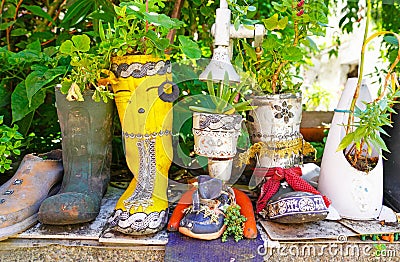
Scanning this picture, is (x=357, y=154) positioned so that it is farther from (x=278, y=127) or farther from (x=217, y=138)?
(x=217, y=138)

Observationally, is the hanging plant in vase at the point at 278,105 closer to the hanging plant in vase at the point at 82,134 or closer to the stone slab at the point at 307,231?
the stone slab at the point at 307,231

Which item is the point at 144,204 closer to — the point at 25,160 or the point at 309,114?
the point at 25,160

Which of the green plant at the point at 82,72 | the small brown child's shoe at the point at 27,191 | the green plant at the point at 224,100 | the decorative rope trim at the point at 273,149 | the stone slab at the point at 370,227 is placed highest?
the green plant at the point at 82,72

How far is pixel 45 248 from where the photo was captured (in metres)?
0.79

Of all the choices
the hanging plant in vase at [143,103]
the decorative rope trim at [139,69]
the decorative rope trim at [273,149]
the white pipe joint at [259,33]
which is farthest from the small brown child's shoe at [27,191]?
the white pipe joint at [259,33]

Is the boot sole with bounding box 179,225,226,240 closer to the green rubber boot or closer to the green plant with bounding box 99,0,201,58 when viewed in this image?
the green rubber boot

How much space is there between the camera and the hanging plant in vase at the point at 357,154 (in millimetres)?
823

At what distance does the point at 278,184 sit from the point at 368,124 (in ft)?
0.65

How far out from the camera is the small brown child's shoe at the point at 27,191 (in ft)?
2.61

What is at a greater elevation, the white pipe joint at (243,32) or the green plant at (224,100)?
the white pipe joint at (243,32)

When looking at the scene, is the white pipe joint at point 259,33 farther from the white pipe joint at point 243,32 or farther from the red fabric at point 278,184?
the red fabric at point 278,184

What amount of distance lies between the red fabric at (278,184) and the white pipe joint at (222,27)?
27cm

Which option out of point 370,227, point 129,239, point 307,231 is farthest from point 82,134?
point 370,227

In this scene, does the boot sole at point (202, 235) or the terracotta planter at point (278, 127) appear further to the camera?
the terracotta planter at point (278, 127)
